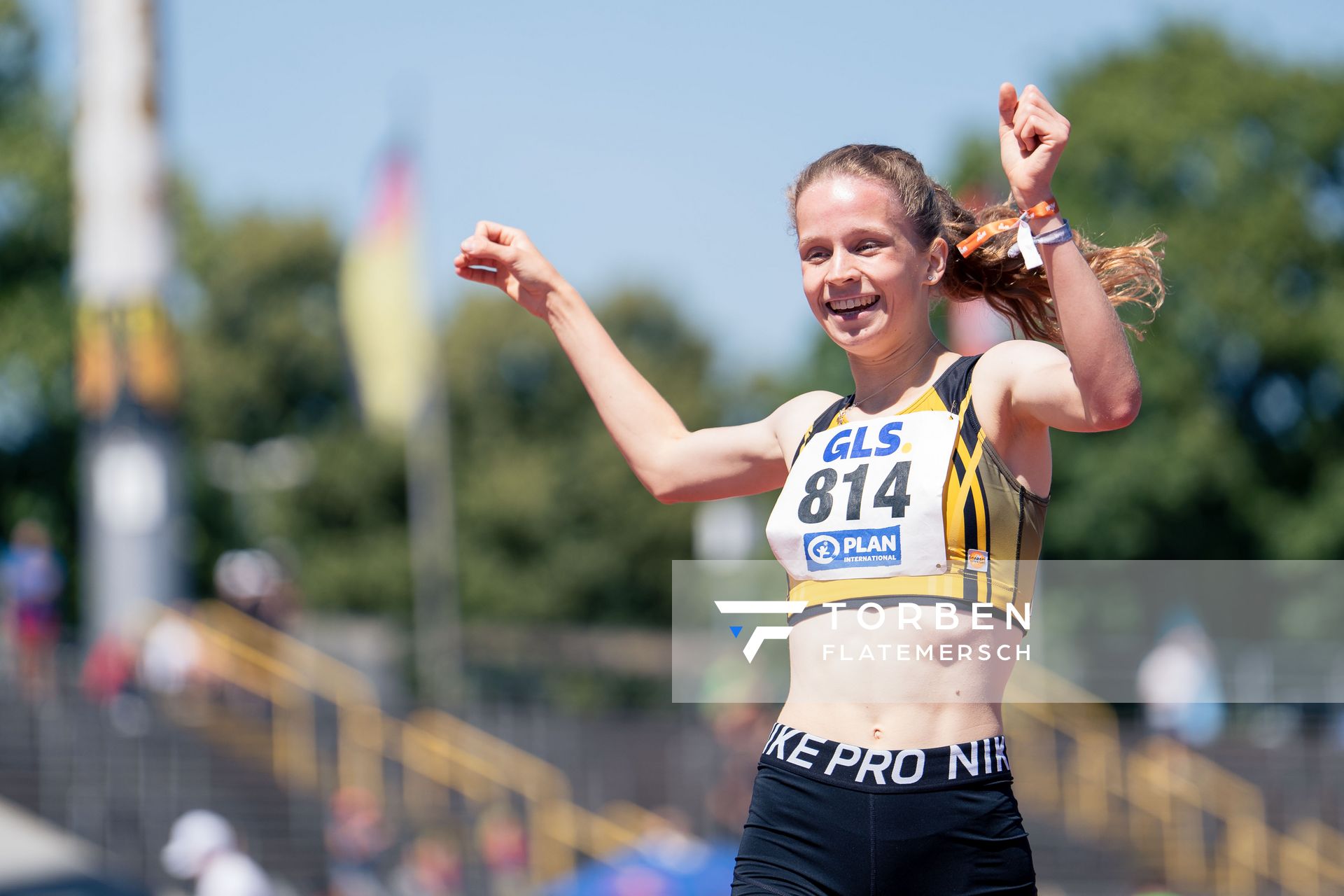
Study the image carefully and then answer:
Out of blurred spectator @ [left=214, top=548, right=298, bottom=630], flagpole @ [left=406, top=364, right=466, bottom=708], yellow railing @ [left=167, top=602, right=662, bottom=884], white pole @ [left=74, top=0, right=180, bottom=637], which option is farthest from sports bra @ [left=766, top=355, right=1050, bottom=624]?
flagpole @ [left=406, top=364, right=466, bottom=708]

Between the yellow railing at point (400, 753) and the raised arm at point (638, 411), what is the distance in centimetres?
1234

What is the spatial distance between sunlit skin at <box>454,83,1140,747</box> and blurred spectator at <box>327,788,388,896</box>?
1090cm

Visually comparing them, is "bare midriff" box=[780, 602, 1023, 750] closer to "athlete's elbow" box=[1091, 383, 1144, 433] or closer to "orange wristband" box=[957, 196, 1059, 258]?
"athlete's elbow" box=[1091, 383, 1144, 433]

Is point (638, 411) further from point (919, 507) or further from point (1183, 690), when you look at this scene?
point (1183, 690)

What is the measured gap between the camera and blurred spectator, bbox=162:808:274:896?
32.3ft

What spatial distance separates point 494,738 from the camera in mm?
18703

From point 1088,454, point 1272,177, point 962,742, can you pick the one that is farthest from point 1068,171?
point 962,742

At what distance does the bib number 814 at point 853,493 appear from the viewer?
2818mm

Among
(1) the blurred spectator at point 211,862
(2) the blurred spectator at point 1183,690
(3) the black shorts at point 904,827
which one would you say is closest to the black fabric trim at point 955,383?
(3) the black shorts at point 904,827

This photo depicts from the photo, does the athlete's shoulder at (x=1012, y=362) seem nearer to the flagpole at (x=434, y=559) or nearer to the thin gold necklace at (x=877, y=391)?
the thin gold necklace at (x=877, y=391)

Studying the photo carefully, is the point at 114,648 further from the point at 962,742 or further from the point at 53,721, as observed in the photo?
the point at 962,742

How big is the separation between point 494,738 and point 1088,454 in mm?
16467

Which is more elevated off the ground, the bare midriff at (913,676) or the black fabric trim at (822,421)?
the black fabric trim at (822,421)

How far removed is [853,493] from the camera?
113 inches
